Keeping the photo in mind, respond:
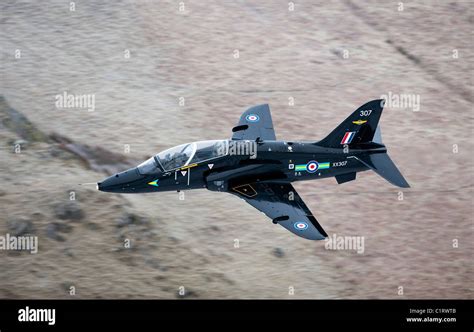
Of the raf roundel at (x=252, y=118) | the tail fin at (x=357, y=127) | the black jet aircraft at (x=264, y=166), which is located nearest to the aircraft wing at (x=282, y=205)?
the black jet aircraft at (x=264, y=166)

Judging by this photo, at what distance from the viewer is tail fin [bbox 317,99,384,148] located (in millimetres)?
33594

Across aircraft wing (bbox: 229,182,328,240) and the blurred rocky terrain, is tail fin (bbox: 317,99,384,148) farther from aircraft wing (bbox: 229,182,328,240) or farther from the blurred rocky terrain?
the blurred rocky terrain

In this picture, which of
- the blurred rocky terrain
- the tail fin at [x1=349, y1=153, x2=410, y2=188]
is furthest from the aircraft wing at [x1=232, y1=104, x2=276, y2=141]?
the tail fin at [x1=349, y1=153, x2=410, y2=188]

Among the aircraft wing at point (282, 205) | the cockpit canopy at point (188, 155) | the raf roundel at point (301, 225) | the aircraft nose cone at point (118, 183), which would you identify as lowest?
the raf roundel at point (301, 225)

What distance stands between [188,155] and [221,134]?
278 inches

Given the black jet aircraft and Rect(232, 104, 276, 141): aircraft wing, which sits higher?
Rect(232, 104, 276, 141): aircraft wing

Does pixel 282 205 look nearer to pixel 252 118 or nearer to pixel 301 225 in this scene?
pixel 301 225

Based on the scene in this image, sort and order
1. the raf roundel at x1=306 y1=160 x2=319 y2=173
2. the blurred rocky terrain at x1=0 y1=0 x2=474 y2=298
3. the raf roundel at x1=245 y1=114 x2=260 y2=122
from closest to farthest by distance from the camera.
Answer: the raf roundel at x1=306 y1=160 x2=319 y2=173 → the blurred rocky terrain at x1=0 y1=0 x2=474 y2=298 → the raf roundel at x1=245 y1=114 x2=260 y2=122

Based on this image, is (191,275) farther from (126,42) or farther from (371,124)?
(126,42)

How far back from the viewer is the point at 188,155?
3284cm

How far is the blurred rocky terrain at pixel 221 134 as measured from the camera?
3438 centimetres

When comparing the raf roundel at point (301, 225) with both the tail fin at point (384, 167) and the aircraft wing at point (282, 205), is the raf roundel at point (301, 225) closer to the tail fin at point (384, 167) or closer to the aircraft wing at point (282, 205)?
the aircraft wing at point (282, 205)

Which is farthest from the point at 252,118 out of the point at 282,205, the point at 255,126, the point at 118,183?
the point at 118,183

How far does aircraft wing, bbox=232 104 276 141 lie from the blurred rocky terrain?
3.54 meters
